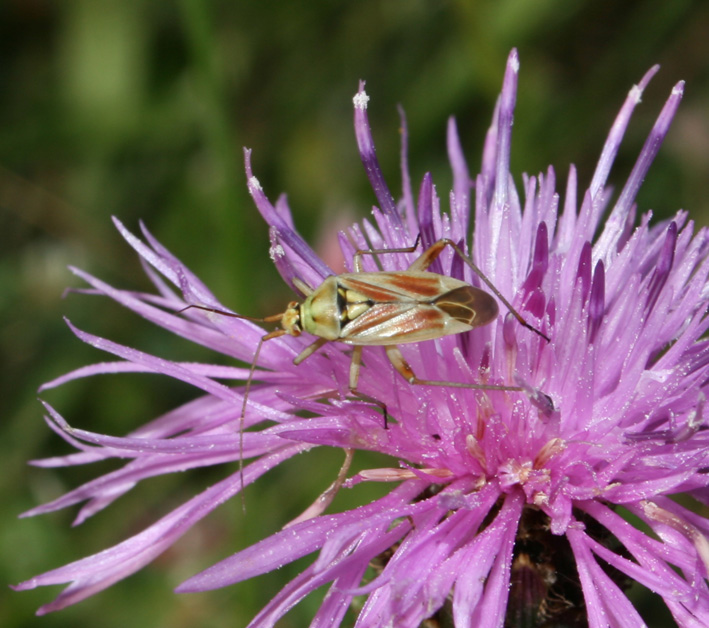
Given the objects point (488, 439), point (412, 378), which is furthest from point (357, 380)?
point (488, 439)

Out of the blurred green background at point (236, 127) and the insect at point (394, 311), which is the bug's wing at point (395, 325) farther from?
the blurred green background at point (236, 127)

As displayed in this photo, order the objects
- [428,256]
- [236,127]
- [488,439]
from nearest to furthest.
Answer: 1. [488,439]
2. [428,256]
3. [236,127]

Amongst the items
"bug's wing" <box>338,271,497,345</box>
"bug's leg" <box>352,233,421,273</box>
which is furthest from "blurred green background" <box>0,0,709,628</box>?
"bug's wing" <box>338,271,497,345</box>

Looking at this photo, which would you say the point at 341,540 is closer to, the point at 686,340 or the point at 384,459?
the point at 686,340

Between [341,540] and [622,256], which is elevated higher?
[622,256]

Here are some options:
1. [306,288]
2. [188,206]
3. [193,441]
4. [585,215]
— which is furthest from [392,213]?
[188,206]

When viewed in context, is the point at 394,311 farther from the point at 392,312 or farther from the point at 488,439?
the point at 488,439

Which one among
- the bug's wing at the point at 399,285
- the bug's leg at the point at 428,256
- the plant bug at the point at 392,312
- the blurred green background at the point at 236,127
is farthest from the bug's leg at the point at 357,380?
the blurred green background at the point at 236,127
